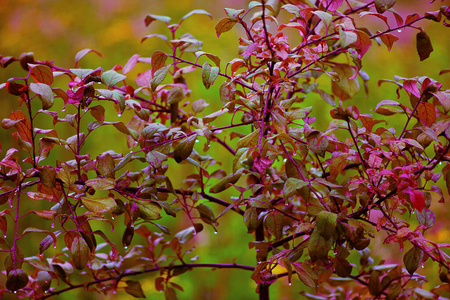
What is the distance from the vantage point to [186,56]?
6.03 ft

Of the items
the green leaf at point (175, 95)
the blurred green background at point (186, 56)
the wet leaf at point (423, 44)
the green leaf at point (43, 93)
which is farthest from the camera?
the blurred green background at point (186, 56)

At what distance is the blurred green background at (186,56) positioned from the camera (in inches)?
68.9

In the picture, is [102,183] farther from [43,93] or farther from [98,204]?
[43,93]

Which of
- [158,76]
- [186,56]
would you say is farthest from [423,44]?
[186,56]

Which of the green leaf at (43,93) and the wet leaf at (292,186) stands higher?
the green leaf at (43,93)

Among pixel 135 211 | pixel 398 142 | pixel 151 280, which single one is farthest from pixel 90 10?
pixel 398 142

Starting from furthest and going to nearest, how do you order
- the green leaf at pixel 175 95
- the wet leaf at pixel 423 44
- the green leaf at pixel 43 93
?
the green leaf at pixel 175 95, the wet leaf at pixel 423 44, the green leaf at pixel 43 93

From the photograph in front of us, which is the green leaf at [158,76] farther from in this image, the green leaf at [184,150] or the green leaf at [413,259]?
the green leaf at [413,259]

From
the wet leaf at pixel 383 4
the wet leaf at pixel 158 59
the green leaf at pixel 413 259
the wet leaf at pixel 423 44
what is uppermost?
the wet leaf at pixel 158 59

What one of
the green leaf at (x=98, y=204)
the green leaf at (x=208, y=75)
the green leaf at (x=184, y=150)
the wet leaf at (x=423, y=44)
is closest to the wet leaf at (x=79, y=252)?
the green leaf at (x=98, y=204)

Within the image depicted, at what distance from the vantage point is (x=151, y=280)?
1.76 metres

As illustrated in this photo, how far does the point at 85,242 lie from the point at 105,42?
135cm

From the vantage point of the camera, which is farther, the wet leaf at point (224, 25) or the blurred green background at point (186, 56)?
the blurred green background at point (186, 56)

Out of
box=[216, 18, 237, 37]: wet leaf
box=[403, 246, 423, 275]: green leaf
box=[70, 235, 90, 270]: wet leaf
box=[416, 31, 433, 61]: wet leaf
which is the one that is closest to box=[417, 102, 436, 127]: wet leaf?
box=[416, 31, 433, 61]: wet leaf
